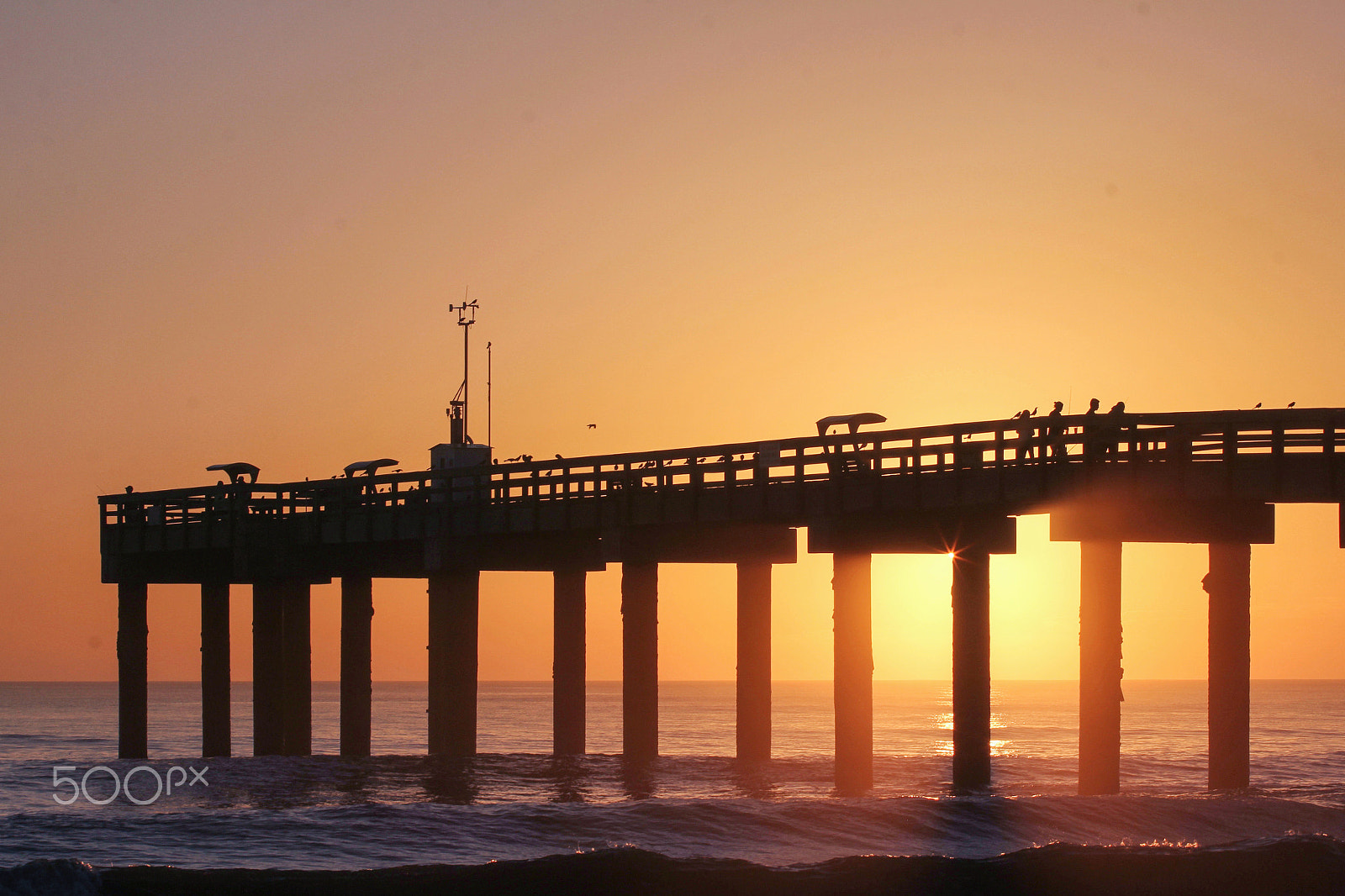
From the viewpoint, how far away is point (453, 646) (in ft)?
123

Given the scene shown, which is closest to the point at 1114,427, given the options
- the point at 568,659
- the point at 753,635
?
the point at 753,635

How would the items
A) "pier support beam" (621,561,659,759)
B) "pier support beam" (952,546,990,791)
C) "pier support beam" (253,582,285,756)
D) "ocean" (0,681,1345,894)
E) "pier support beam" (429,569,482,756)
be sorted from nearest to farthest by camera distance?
"ocean" (0,681,1345,894)
"pier support beam" (952,546,990,791)
"pier support beam" (621,561,659,759)
"pier support beam" (429,569,482,756)
"pier support beam" (253,582,285,756)

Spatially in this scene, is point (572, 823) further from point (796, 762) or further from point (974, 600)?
point (796, 762)

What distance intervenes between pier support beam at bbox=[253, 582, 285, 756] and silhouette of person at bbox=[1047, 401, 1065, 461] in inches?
879

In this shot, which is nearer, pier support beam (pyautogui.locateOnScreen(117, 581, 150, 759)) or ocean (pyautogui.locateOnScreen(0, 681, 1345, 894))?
ocean (pyautogui.locateOnScreen(0, 681, 1345, 894))

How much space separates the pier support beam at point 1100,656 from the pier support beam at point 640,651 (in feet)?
36.1

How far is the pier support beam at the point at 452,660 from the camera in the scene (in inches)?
1470

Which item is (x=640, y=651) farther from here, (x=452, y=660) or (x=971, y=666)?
(x=971, y=666)

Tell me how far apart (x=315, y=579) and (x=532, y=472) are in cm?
869

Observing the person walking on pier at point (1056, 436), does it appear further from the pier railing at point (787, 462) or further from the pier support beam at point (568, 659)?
the pier support beam at point (568, 659)

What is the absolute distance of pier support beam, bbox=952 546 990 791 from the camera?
27.2m

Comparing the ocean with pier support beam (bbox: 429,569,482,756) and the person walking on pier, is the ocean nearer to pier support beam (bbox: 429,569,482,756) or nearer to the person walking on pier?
pier support beam (bbox: 429,569,482,756)

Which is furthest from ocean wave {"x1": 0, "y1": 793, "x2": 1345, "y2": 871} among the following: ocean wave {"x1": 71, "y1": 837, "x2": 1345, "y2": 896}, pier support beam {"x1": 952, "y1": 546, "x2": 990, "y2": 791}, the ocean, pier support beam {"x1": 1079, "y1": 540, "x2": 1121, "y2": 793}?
pier support beam {"x1": 952, "y1": 546, "x2": 990, "y2": 791}

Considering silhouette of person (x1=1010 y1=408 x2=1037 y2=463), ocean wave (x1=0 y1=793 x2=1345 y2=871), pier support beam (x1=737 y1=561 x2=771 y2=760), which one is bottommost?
ocean wave (x1=0 y1=793 x2=1345 y2=871)
